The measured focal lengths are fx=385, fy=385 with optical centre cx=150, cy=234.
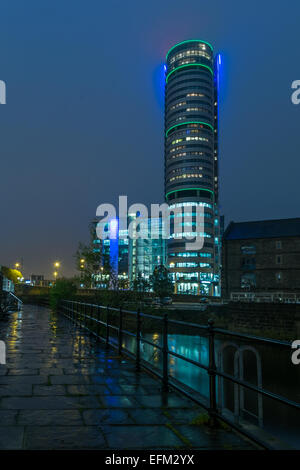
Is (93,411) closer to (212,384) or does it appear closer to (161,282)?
(212,384)

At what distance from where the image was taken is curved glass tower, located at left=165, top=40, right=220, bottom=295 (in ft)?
373

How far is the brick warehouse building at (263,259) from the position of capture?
58.4 m

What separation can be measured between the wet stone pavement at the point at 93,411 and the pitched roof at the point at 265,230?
5613 centimetres

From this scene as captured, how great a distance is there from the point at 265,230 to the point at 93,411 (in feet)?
200

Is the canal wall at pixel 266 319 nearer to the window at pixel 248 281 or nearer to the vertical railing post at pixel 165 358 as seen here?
the window at pixel 248 281

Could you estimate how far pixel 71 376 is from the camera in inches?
260

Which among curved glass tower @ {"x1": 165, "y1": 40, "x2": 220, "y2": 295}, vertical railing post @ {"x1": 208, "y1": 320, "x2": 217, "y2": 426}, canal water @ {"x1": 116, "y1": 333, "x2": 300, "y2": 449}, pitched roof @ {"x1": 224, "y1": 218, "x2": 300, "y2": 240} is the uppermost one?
curved glass tower @ {"x1": 165, "y1": 40, "x2": 220, "y2": 295}

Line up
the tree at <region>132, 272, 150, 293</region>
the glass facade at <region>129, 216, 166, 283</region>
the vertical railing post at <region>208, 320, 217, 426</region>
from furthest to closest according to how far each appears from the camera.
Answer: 1. the glass facade at <region>129, 216, 166, 283</region>
2. the tree at <region>132, 272, 150, 293</region>
3. the vertical railing post at <region>208, 320, 217, 426</region>

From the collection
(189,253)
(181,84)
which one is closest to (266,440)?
(189,253)

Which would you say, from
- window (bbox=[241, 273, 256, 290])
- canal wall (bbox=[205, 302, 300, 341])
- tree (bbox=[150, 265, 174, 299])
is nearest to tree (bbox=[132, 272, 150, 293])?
canal wall (bbox=[205, 302, 300, 341])

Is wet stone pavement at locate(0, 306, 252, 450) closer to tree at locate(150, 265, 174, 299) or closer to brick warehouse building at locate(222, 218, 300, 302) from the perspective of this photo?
brick warehouse building at locate(222, 218, 300, 302)

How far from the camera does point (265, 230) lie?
62.2 meters

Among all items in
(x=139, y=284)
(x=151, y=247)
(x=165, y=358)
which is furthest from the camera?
(x=151, y=247)

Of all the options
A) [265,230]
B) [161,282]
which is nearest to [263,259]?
[265,230]
